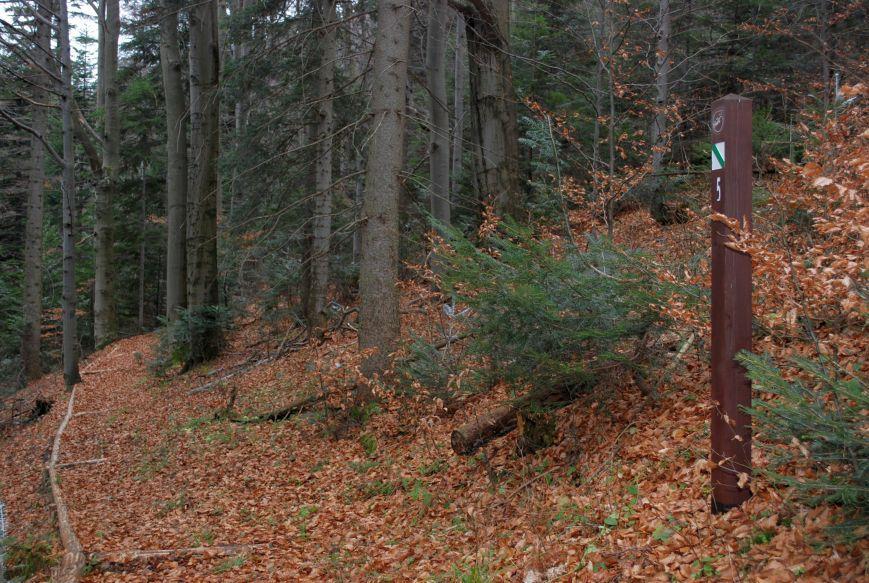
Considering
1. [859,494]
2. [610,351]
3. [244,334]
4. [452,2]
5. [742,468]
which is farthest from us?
[244,334]

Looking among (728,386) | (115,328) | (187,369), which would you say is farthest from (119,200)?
(728,386)

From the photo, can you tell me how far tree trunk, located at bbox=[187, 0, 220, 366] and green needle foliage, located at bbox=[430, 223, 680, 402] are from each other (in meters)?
10.8

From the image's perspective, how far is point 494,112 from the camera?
986 centimetres

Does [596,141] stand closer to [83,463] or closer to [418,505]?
[418,505]

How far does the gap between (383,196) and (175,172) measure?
37.4 feet

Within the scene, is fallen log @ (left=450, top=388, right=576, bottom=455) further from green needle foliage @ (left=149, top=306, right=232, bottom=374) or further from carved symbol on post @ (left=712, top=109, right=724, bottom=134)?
green needle foliage @ (left=149, top=306, right=232, bottom=374)

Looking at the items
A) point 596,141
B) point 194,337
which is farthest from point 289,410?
point 194,337

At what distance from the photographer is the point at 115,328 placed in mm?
21875

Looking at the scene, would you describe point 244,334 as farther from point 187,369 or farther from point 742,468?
point 742,468

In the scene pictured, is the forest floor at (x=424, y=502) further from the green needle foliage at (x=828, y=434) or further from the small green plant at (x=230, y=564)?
the green needle foliage at (x=828, y=434)

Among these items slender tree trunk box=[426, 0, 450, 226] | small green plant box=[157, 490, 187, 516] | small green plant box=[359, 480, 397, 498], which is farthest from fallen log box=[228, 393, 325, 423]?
slender tree trunk box=[426, 0, 450, 226]

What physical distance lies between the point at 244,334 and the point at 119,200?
11341 millimetres

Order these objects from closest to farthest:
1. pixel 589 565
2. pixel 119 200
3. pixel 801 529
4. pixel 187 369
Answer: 1. pixel 801 529
2. pixel 589 565
3. pixel 187 369
4. pixel 119 200

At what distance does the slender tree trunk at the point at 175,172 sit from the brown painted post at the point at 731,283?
619 inches
